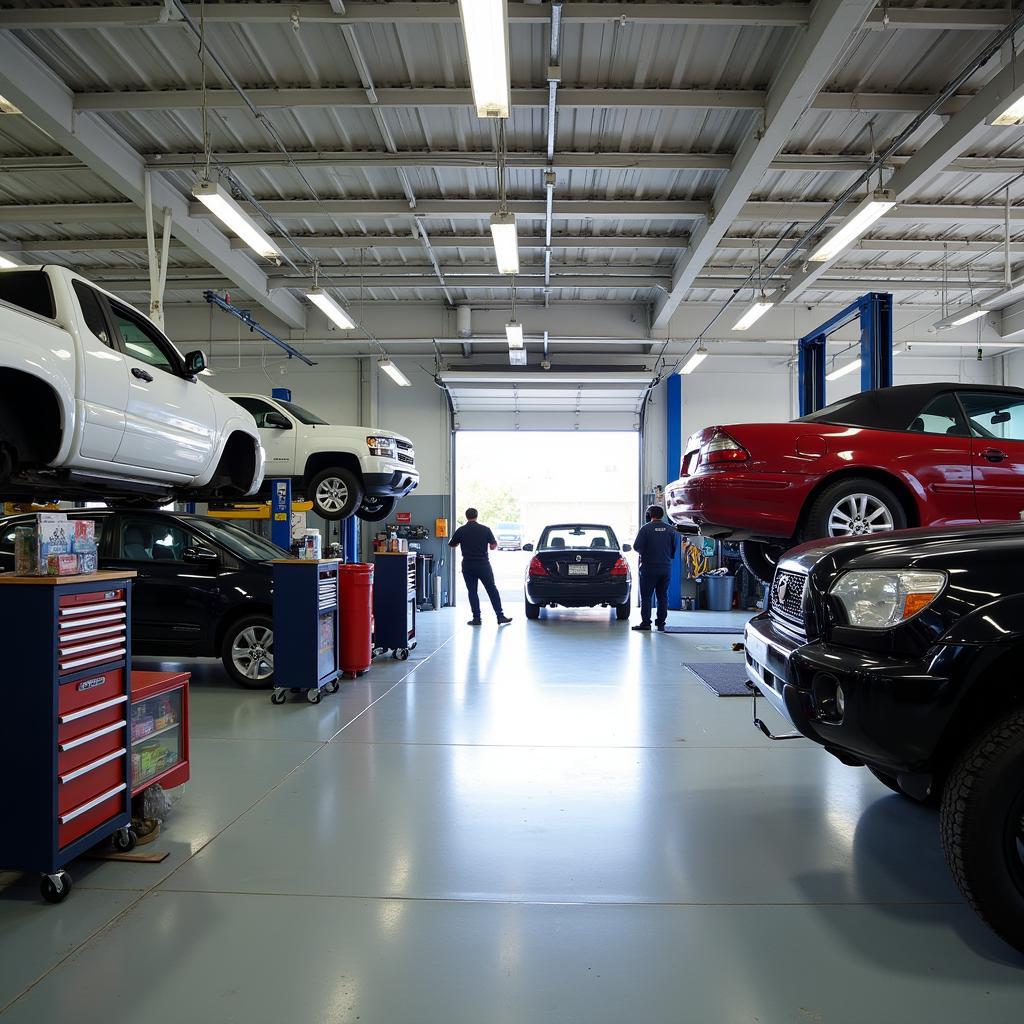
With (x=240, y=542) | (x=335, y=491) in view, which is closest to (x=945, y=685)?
(x=240, y=542)

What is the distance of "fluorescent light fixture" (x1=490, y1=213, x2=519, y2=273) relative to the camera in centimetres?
636

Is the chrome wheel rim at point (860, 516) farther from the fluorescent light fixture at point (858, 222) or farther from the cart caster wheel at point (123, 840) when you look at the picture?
the cart caster wheel at point (123, 840)

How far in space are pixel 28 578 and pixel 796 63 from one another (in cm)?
620

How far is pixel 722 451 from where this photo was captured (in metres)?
4.29

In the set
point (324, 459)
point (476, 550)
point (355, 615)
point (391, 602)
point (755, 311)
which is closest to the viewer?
point (355, 615)

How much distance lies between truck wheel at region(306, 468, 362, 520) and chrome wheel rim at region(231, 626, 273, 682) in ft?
7.71

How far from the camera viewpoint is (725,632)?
9.68 meters

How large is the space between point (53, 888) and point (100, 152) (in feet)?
23.5

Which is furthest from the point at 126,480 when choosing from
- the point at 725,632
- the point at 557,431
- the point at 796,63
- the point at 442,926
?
the point at 557,431

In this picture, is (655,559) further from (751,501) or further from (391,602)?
(751,501)

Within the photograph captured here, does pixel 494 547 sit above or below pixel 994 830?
above

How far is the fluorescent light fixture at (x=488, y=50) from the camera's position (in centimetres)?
385

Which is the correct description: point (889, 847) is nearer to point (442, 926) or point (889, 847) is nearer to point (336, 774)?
point (442, 926)

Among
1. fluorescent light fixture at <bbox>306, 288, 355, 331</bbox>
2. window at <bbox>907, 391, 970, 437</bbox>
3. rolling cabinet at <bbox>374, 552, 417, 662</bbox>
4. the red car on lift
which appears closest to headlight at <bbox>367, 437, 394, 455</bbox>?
rolling cabinet at <bbox>374, 552, 417, 662</bbox>
